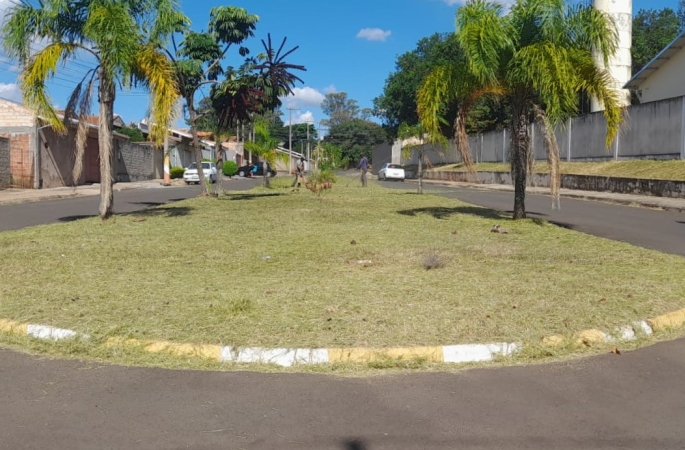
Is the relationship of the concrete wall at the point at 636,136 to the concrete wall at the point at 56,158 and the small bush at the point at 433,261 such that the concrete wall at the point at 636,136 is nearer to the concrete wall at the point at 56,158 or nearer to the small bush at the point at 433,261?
the small bush at the point at 433,261

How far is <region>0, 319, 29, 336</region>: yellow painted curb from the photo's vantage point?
6004mm

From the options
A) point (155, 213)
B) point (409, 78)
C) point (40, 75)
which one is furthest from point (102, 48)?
point (409, 78)

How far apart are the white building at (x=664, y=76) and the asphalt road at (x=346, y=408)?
3524 centimetres

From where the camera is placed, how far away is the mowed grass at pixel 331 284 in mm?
5910

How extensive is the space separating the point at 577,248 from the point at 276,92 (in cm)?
1342

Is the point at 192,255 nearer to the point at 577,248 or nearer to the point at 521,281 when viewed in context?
the point at 521,281

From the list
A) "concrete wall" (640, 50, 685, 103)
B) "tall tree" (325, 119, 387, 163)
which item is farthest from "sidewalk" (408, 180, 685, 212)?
"tall tree" (325, 119, 387, 163)

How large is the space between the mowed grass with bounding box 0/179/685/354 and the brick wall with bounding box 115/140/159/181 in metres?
31.5

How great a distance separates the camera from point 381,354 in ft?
17.4

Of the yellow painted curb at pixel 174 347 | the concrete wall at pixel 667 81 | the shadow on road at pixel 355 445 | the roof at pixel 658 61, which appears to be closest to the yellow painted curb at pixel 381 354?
the yellow painted curb at pixel 174 347

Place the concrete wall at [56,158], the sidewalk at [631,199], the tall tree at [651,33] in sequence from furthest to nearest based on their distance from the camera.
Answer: the tall tree at [651,33], the concrete wall at [56,158], the sidewalk at [631,199]

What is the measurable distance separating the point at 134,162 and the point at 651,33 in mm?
45722

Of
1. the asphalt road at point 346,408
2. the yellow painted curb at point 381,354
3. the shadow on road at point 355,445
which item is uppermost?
the yellow painted curb at point 381,354

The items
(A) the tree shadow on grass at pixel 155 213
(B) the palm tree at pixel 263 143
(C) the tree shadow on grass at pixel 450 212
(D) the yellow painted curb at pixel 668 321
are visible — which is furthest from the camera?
(B) the palm tree at pixel 263 143
